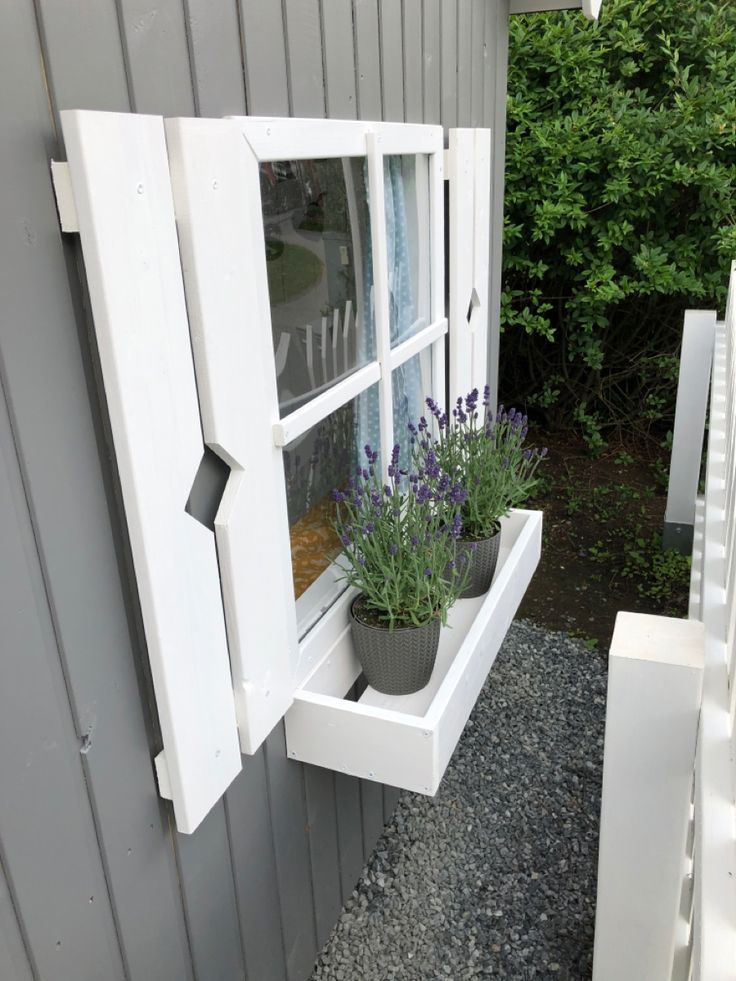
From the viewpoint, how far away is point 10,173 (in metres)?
1.00

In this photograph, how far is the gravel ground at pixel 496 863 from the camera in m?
2.29

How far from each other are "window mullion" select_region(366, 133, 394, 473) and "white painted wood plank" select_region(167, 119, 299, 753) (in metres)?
0.53

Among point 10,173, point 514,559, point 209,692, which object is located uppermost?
point 10,173

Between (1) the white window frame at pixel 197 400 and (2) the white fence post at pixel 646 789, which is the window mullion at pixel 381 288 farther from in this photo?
(2) the white fence post at pixel 646 789

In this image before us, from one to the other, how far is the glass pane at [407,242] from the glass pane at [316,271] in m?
0.21

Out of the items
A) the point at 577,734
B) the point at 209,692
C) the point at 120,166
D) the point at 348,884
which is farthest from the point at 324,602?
the point at 577,734

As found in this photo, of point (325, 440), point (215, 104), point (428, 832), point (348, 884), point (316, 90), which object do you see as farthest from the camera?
point (428, 832)

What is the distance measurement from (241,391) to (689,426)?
136 inches

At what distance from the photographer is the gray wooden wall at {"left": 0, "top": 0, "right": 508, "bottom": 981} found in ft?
3.41

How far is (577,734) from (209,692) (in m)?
2.13

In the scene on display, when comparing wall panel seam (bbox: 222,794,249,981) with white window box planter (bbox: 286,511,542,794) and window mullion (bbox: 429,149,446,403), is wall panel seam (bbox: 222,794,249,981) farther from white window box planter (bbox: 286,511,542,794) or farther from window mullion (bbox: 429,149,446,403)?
window mullion (bbox: 429,149,446,403)

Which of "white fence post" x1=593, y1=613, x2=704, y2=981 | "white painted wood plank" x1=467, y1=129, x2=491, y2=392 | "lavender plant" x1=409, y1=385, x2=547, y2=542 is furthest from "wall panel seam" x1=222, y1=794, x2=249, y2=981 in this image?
"white painted wood plank" x1=467, y1=129, x2=491, y2=392

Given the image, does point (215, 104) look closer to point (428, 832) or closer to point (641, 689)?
point (641, 689)

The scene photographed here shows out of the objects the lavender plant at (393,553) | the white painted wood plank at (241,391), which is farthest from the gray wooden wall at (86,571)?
the lavender plant at (393,553)
